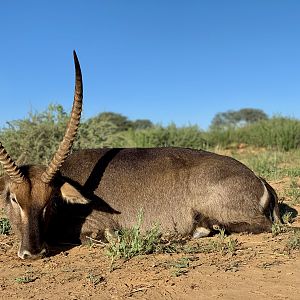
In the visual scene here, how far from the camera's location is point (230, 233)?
5895mm

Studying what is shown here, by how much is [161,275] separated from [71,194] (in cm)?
174

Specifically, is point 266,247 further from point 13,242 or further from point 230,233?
point 13,242

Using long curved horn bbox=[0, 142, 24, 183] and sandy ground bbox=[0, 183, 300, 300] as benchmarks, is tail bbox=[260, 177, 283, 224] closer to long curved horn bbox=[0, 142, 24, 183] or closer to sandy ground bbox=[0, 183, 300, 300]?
sandy ground bbox=[0, 183, 300, 300]

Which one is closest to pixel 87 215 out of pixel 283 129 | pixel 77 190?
pixel 77 190

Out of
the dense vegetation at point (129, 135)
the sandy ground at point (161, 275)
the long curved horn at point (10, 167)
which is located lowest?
the sandy ground at point (161, 275)

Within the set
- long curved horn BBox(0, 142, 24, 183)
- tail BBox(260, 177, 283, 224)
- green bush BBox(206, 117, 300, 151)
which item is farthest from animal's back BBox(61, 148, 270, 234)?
green bush BBox(206, 117, 300, 151)

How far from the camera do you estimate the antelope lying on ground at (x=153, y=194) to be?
5672 mm

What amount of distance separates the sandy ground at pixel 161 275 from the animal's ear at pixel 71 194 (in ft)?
2.01

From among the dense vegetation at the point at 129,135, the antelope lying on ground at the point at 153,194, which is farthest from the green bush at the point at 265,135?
the antelope lying on ground at the point at 153,194

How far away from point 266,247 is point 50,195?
2.42 m

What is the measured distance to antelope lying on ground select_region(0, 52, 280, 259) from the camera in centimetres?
567

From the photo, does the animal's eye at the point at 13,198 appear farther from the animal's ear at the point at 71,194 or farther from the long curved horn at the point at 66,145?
the animal's ear at the point at 71,194

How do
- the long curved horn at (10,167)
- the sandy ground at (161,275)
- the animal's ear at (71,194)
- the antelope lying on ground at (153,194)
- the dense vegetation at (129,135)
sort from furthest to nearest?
1. the dense vegetation at (129,135)
2. the antelope lying on ground at (153,194)
3. the animal's ear at (71,194)
4. the long curved horn at (10,167)
5. the sandy ground at (161,275)

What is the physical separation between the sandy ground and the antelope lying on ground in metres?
0.60
